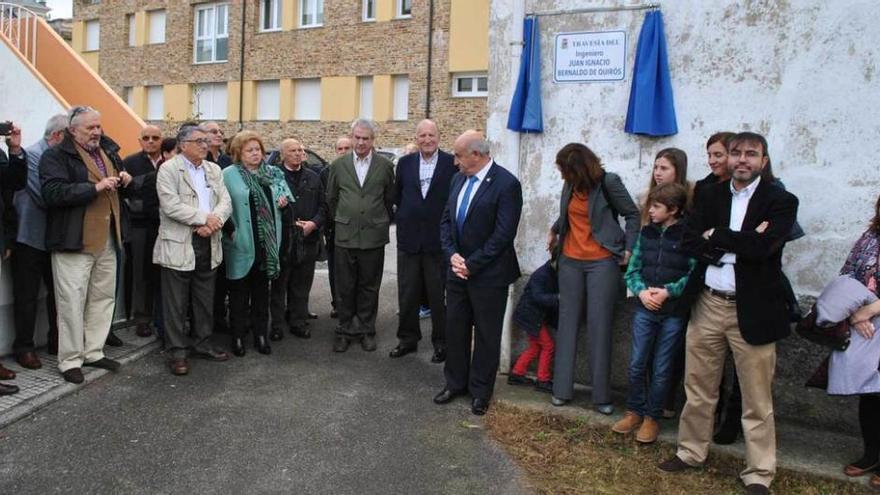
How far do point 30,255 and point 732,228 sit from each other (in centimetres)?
503

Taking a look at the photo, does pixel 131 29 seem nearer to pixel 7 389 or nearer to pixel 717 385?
pixel 7 389

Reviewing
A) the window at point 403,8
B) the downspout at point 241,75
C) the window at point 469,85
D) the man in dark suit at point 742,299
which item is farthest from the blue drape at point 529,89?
the downspout at point 241,75

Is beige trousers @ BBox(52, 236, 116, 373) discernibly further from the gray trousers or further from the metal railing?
the metal railing

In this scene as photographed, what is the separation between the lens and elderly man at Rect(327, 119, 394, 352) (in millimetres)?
6680

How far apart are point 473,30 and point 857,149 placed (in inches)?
796

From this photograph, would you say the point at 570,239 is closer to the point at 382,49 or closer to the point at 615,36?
the point at 615,36

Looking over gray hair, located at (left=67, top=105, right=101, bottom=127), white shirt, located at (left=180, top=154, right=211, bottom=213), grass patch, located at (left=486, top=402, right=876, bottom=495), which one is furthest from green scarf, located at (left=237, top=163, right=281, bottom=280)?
grass patch, located at (left=486, top=402, right=876, bottom=495)

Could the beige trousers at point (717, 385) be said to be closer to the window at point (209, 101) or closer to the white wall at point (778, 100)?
the white wall at point (778, 100)

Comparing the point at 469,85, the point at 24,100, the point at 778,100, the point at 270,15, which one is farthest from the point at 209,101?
the point at 778,100

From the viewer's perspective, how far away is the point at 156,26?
3281 centimetres

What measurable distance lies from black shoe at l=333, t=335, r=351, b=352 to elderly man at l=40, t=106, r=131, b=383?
1.85m

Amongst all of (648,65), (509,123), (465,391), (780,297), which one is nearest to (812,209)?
(780,297)

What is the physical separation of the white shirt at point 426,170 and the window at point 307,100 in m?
22.1

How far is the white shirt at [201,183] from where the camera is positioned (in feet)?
19.6
